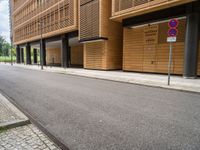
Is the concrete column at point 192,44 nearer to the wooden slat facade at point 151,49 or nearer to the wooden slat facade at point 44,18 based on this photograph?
the wooden slat facade at point 151,49

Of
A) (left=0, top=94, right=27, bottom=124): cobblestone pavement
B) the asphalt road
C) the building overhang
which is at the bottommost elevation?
the asphalt road

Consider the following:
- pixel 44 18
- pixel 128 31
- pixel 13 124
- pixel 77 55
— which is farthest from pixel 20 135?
pixel 77 55

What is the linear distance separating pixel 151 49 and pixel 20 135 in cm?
1330

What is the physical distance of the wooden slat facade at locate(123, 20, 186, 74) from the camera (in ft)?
43.0

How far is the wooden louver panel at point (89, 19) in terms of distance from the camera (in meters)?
18.2

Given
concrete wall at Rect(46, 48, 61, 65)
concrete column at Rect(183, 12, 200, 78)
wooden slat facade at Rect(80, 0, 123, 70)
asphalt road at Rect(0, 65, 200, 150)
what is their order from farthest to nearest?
1. concrete wall at Rect(46, 48, 61, 65)
2. wooden slat facade at Rect(80, 0, 123, 70)
3. concrete column at Rect(183, 12, 200, 78)
4. asphalt road at Rect(0, 65, 200, 150)

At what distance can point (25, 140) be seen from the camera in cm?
323

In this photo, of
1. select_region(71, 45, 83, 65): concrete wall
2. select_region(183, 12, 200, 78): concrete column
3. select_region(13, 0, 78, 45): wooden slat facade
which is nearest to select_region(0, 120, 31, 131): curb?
select_region(183, 12, 200, 78): concrete column

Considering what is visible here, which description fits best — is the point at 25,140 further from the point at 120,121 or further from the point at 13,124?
the point at 120,121

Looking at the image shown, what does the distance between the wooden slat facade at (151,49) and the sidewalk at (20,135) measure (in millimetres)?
11869

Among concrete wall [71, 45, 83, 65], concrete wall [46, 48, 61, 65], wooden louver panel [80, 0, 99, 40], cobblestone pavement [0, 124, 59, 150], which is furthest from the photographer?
concrete wall [46, 48, 61, 65]

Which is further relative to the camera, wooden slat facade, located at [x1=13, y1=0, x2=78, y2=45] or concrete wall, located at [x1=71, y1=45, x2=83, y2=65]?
concrete wall, located at [x1=71, y1=45, x2=83, y2=65]

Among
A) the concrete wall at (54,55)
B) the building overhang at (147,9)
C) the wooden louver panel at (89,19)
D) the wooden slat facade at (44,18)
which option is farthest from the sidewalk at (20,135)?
the concrete wall at (54,55)

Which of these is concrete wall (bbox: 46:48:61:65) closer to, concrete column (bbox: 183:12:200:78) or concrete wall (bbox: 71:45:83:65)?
concrete wall (bbox: 71:45:83:65)
